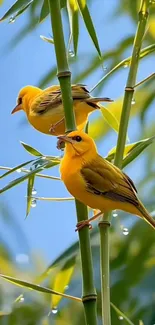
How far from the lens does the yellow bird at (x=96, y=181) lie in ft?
1.81

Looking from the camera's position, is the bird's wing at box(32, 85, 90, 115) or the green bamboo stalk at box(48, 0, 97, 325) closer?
the green bamboo stalk at box(48, 0, 97, 325)

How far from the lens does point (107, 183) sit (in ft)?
1.87

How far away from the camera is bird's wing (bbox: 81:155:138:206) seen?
A: 564 mm

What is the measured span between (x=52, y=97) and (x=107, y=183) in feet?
0.65

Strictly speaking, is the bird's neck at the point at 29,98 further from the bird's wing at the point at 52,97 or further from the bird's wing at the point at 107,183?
the bird's wing at the point at 107,183

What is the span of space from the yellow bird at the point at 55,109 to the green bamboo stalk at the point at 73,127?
0.41 feet

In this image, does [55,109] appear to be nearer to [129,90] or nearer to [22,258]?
[129,90]

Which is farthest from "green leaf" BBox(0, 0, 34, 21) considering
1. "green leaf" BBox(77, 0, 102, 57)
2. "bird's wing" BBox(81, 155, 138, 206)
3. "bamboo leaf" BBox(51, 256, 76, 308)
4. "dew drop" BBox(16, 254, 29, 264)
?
"dew drop" BBox(16, 254, 29, 264)

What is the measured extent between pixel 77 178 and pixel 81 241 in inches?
3.2

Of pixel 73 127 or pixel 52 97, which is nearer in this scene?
pixel 73 127

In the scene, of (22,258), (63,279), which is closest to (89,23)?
(63,279)

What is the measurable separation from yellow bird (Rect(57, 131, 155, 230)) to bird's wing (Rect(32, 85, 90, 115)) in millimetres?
109

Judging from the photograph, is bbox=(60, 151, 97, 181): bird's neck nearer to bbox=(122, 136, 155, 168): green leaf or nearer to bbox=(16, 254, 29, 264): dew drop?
bbox=(122, 136, 155, 168): green leaf

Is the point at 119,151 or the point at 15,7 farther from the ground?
the point at 15,7
